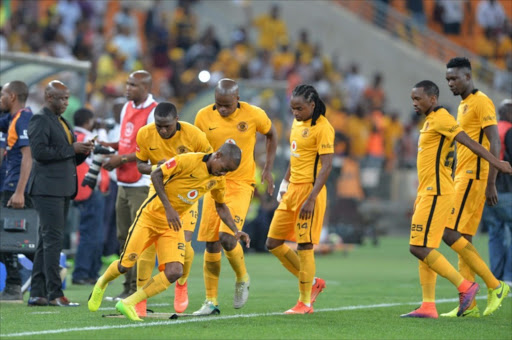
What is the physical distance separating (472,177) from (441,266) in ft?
4.02

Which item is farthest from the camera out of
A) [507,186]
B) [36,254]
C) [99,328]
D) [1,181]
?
[507,186]

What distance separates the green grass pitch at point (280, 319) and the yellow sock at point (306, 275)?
227 mm

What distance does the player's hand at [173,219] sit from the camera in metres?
9.51

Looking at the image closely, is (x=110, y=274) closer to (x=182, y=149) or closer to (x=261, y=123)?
(x=182, y=149)

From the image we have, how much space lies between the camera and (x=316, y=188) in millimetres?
10688

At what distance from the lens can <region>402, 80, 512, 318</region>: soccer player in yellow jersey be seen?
10438 millimetres

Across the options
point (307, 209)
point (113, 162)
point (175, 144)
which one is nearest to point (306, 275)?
point (307, 209)

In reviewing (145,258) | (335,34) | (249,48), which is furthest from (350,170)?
(145,258)

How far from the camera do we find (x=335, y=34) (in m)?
33.1

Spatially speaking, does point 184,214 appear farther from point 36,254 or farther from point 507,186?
point 507,186

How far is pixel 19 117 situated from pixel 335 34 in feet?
73.5

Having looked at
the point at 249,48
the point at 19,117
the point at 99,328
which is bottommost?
the point at 99,328

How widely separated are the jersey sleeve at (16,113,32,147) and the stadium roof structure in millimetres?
3671

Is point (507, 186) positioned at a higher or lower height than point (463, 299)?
higher
